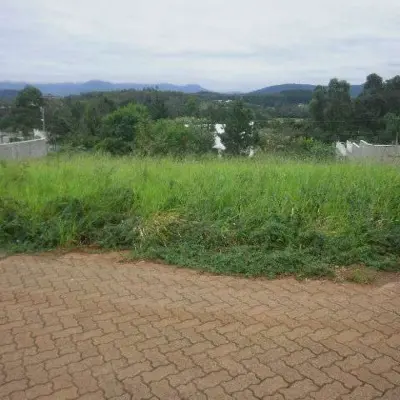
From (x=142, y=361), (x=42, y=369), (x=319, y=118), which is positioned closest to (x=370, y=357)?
(x=142, y=361)

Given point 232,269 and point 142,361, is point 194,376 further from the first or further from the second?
point 232,269

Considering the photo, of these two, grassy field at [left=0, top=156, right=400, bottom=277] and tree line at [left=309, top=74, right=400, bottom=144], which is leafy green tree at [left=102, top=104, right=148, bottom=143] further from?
grassy field at [left=0, top=156, right=400, bottom=277]

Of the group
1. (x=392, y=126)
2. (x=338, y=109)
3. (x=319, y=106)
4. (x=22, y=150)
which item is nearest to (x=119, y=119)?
(x=319, y=106)

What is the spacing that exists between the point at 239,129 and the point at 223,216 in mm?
34417

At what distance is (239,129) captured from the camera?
127 ft

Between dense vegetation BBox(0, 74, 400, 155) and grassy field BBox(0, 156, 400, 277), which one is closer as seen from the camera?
grassy field BBox(0, 156, 400, 277)

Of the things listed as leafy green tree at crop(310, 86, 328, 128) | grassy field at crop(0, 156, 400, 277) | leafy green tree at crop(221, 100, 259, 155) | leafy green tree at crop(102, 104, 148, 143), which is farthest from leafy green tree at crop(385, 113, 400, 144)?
grassy field at crop(0, 156, 400, 277)

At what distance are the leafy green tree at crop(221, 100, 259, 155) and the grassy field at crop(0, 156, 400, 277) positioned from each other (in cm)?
3073

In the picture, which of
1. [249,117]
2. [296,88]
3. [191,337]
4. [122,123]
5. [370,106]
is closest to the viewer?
[191,337]

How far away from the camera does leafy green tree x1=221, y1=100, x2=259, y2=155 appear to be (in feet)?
124

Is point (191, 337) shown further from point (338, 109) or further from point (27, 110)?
point (27, 110)

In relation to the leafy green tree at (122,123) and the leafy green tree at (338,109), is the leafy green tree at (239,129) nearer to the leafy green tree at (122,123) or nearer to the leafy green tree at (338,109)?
the leafy green tree at (338,109)

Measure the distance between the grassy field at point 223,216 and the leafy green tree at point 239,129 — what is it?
30.7 metres

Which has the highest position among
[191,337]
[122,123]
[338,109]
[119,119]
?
[338,109]
